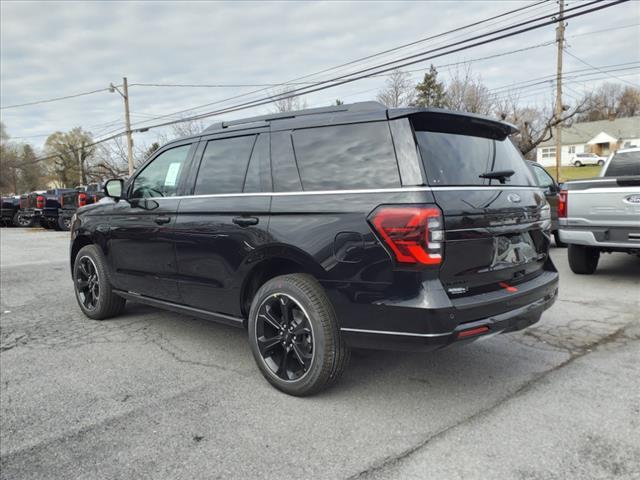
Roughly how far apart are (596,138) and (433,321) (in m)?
77.5

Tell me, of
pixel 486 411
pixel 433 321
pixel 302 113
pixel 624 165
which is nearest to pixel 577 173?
pixel 624 165

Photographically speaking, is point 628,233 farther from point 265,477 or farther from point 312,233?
point 265,477

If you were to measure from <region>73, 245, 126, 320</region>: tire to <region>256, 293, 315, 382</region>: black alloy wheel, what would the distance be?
243 centimetres

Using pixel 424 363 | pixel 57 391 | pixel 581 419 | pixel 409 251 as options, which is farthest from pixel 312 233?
pixel 57 391

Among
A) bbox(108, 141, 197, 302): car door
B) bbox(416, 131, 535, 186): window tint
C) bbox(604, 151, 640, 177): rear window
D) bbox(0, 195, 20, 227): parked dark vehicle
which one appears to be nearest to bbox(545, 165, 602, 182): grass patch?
bbox(604, 151, 640, 177): rear window

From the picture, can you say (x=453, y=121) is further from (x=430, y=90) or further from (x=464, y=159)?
(x=430, y=90)

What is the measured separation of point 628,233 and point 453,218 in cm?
465

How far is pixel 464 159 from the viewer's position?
3.12 meters

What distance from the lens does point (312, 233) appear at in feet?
10.0

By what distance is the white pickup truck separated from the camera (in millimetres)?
6164

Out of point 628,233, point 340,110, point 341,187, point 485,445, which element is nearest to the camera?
point 485,445

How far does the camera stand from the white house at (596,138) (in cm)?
6456

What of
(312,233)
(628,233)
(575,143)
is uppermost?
(575,143)

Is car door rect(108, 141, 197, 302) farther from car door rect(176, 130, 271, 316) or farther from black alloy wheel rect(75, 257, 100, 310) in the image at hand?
black alloy wheel rect(75, 257, 100, 310)
